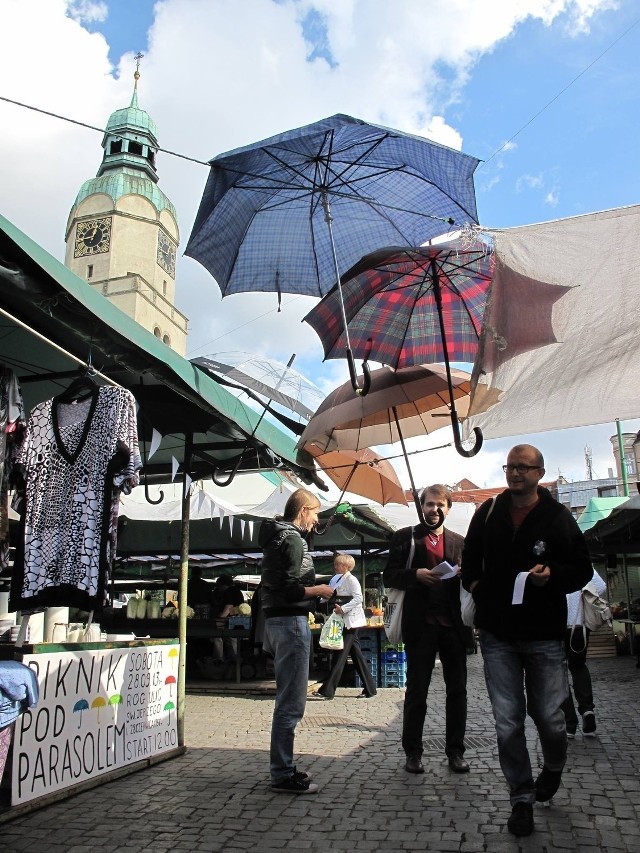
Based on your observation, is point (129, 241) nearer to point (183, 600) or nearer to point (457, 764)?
point (183, 600)

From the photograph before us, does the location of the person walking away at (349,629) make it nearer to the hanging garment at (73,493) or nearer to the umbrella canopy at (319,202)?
the umbrella canopy at (319,202)

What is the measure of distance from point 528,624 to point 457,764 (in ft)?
5.91

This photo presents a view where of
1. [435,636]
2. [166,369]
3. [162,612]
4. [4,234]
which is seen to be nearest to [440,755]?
[435,636]

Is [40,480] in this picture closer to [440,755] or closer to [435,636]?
[435,636]

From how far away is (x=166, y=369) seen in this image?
16.5ft

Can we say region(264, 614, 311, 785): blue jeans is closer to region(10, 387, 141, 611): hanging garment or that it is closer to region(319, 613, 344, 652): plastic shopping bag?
region(10, 387, 141, 611): hanging garment

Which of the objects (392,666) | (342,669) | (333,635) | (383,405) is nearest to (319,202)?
(383,405)

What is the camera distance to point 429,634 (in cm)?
500

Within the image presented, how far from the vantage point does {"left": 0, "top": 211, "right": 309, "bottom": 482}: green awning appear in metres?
3.84

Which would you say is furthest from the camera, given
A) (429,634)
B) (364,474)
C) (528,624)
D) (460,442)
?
(364,474)

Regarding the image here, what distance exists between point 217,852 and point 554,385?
3.05 metres

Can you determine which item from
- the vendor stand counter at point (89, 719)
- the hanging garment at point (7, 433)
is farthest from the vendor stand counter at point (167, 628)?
the hanging garment at point (7, 433)

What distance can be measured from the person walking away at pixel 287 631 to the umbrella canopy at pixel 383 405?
5.18 ft

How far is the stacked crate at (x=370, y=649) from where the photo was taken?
11.4 meters
